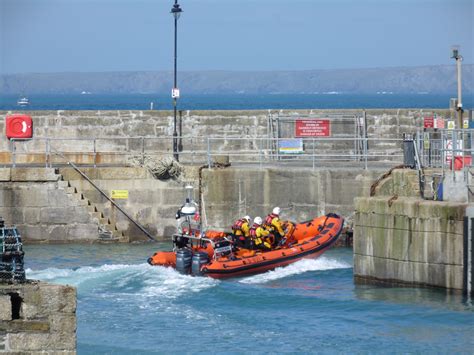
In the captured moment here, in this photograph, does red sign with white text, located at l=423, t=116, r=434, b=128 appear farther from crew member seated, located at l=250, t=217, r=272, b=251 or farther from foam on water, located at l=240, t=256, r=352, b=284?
crew member seated, located at l=250, t=217, r=272, b=251

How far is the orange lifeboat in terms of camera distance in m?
21.2

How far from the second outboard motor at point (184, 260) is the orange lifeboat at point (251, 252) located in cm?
2

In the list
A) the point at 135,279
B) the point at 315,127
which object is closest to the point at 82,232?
the point at 135,279

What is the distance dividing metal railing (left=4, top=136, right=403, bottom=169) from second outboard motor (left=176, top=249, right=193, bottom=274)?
629cm

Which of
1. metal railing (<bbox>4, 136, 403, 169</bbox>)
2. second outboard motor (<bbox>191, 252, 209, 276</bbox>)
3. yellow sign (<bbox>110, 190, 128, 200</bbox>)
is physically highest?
metal railing (<bbox>4, 136, 403, 169</bbox>)

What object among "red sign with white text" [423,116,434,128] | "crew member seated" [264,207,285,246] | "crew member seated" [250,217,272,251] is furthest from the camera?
"red sign with white text" [423,116,434,128]

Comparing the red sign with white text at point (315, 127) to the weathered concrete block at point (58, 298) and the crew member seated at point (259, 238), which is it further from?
the weathered concrete block at point (58, 298)

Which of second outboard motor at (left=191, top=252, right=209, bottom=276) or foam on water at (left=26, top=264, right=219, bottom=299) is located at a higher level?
second outboard motor at (left=191, top=252, right=209, bottom=276)

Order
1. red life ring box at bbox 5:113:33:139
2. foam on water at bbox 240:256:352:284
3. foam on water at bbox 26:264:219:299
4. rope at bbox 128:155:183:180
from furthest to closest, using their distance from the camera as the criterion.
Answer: red life ring box at bbox 5:113:33:139, rope at bbox 128:155:183:180, foam on water at bbox 240:256:352:284, foam on water at bbox 26:264:219:299

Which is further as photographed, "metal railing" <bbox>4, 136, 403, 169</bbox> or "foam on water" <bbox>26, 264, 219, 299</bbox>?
"metal railing" <bbox>4, 136, 403, 169</bbox>

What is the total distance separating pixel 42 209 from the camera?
82.5 ft

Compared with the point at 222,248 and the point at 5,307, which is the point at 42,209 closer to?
the point at 222,248

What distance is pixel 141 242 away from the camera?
25.3 m

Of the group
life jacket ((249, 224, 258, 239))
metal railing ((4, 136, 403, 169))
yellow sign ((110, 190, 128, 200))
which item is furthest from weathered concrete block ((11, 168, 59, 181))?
life jacket ((249, 224, 258, 239))
